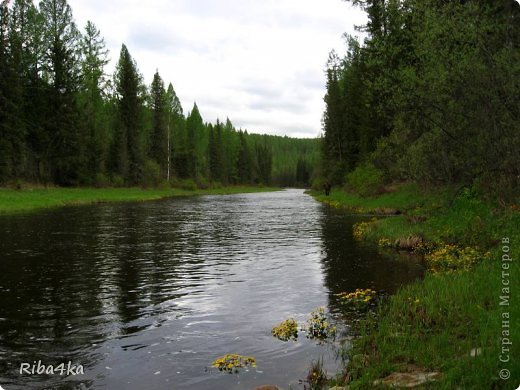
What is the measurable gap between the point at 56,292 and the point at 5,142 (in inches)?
1737

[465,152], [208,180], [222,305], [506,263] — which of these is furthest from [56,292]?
[208,180]

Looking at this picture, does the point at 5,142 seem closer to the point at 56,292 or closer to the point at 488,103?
the point at 56,292

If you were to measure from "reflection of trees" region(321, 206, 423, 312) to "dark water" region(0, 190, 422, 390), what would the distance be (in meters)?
0.06

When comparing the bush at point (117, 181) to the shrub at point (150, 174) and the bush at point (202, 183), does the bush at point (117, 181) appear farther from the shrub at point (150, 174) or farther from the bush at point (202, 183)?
the bush at point (202, 183)

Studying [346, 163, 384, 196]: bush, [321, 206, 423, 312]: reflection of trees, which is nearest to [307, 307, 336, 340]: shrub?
[321, 206, 423, 312]: reflection of trees

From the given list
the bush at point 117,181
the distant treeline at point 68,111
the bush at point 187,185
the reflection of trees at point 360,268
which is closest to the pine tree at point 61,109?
the distant treeline at point 68,111

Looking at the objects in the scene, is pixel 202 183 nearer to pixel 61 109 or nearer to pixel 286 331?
Result: pixel 61 109

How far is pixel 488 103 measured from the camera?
46.1 feet

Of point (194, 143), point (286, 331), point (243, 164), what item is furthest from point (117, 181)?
point (243, 164)

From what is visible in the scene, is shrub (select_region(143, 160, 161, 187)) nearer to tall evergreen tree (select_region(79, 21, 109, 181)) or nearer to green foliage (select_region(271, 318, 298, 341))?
tall evergreen tree (select_region(79, 21, 109, 181))

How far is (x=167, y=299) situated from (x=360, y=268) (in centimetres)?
743

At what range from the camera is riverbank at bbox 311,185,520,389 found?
6.63 meters

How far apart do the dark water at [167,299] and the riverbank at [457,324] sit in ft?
3.46

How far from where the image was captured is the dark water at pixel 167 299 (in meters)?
8.25
